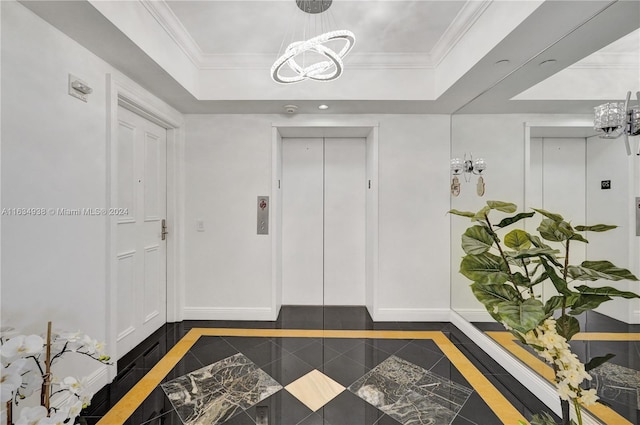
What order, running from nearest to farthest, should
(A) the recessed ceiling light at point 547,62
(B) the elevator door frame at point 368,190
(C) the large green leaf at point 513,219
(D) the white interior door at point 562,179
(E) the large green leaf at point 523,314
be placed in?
(E) the large green leaf at point 523,314, (C) the large green leaf at point 513,219, (D) the white interior door at point 562,179, (A) the recessed ceiling light at point 547,62, (B) the elevator door frame at point 368,190

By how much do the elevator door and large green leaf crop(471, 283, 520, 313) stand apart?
107 inches

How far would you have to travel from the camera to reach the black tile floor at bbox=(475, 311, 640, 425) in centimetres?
153

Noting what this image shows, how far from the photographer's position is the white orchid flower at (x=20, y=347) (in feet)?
3.27

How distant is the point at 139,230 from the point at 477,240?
2.86 m

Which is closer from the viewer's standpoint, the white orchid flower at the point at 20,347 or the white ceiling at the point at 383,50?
the white orchid flower at the point at 20,347

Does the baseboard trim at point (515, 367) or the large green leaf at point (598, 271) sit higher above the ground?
the large green leaf at point (598, 271)

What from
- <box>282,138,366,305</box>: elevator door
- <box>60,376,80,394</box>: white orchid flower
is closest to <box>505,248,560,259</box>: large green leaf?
<box>60,376,80,394</box>: white orchid flower

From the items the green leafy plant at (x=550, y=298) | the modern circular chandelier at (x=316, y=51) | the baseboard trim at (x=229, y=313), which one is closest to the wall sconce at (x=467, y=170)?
the modern circular chandelier at (x=316, y=51)

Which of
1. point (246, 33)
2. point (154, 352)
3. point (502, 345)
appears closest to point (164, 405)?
point (154, 352)

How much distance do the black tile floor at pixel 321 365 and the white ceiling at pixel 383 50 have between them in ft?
6.80

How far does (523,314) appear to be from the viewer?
0.91 metres

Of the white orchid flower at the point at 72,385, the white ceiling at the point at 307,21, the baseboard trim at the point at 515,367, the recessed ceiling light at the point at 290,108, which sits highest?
the white ceiling at the point at 307,21

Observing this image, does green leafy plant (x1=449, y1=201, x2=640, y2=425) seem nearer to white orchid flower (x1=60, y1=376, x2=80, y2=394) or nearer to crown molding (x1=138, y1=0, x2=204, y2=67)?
white orchid flower (x1=60, y1=376, x2=80, y2=394)

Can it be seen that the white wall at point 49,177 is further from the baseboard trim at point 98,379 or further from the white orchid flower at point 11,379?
the white orchid flower at point 11,379
